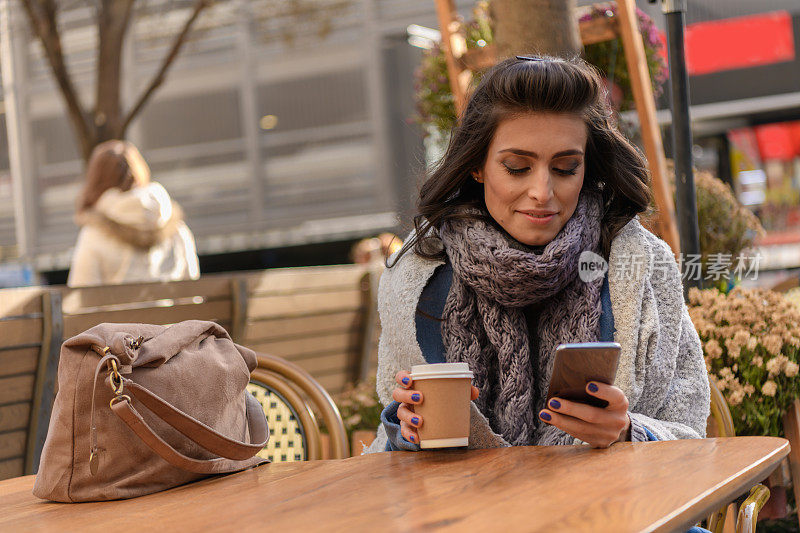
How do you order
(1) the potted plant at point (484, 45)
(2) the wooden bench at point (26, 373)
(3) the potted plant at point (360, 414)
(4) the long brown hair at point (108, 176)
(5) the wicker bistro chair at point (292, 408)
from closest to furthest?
(5) the wicker bistro chair at point (292, 408) → (2) the wooden bench at point (26, 373) → (3) the potted plant at point (360, 414) → (1) the potted plant at point (484, 45) → (4) the long brown hair at point (108, 176)

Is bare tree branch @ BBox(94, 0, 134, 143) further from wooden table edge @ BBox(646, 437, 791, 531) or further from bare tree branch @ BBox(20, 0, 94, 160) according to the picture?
wooden table edge @ BBox(646, 437, 791, 531)

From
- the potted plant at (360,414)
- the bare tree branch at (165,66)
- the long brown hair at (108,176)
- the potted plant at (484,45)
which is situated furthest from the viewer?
the bare tree branch at (165,66)

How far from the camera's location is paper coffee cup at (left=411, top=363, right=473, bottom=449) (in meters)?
1.62

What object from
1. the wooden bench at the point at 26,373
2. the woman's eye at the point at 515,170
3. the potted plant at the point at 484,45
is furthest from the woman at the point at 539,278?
the potted plant at the point at 484,45

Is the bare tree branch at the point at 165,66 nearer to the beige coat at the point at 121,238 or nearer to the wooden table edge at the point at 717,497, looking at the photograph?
the beige coat at the point at 121,238

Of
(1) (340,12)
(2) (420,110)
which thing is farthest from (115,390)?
(1) (340,12)

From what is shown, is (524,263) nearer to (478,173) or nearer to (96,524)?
(478,173)

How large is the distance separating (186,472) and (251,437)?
0.60 ft

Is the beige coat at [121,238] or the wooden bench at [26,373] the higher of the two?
the beige coat at [121,238]

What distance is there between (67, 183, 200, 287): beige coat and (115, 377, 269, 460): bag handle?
3547 millimetres

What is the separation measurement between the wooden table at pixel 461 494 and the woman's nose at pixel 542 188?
0.57m

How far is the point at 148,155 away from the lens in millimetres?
15852

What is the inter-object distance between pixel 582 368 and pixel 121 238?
13.3ft

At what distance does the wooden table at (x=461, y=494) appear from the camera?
1.22 meters
